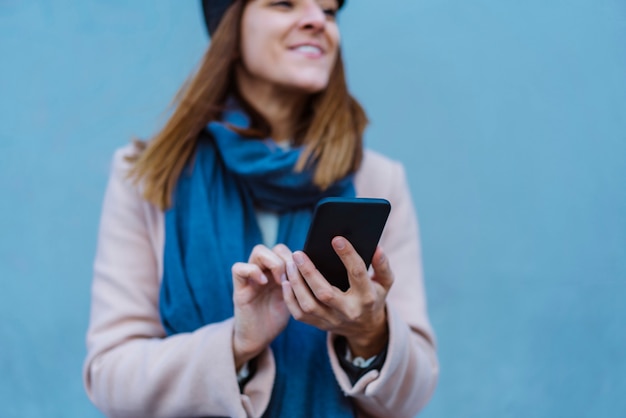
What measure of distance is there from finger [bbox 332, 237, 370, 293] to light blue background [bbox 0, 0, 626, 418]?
0.80m

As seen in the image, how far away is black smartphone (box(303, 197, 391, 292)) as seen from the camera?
0.63 m

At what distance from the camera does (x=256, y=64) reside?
1042mm

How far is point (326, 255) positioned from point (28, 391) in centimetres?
90

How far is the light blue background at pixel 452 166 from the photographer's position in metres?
1.33

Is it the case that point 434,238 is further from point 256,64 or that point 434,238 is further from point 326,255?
point 326,255

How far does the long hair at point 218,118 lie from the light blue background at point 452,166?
391 mm

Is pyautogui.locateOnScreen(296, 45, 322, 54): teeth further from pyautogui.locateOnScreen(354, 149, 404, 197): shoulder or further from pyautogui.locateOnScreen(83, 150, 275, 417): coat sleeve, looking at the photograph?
pyautogui.locateOnScreen(83, 150, 275, 417): coat sleeve

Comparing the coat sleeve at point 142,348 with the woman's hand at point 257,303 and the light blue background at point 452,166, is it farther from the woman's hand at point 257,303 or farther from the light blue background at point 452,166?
the light blue background at point 452,166

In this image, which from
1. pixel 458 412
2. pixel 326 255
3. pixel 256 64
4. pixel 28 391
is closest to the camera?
pixel 326 255

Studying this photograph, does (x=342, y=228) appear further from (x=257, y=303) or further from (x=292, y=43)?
(x=292, y=43)

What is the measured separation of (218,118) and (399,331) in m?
0.48

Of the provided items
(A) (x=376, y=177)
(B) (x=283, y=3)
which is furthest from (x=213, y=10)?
(A) (x=376, y=177)

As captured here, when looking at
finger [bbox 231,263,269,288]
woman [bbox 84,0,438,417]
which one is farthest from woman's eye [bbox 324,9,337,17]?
finger [bbox 231,263,269,288]

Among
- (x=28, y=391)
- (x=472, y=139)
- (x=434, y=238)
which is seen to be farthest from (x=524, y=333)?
(x=28, y=391)
